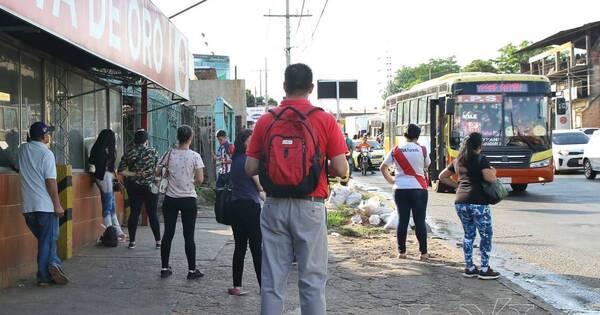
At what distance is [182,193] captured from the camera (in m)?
7.04

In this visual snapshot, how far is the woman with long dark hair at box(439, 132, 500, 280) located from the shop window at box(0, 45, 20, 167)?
5.12 meters

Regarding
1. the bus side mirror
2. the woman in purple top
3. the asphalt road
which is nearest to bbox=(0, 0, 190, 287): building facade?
the woman in purple top

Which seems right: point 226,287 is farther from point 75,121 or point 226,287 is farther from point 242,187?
point 75,121

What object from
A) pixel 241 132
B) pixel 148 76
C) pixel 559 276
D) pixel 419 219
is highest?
pixel 148 76

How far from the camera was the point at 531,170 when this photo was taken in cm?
1678

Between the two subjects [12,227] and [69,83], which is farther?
[69,83]

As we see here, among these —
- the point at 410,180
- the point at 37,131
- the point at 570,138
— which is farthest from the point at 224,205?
the point at 570,138

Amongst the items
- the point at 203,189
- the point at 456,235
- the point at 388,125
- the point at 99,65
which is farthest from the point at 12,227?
the point at 388,125

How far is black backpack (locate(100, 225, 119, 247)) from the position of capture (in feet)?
30.2

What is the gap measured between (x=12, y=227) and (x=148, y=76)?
254 cm

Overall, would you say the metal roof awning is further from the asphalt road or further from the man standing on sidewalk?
the man standing on sidewalk

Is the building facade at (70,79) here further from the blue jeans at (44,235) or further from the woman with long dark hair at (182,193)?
the woman with long dark hair at (182,193)

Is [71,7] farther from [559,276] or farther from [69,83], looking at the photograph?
[559,276]

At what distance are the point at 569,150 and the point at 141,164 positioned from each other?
20.7 metres
